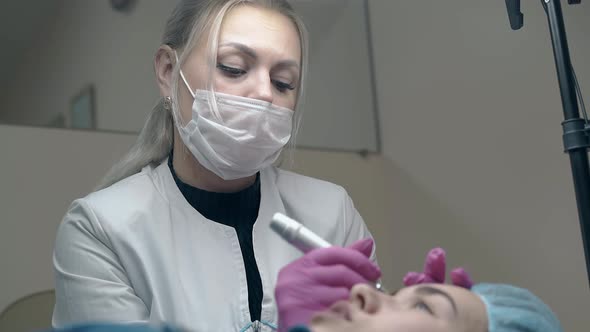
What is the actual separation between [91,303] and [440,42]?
5.07 ft

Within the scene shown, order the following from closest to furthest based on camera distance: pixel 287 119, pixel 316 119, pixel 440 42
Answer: pixel 287 119
pixel 440 42
pixel 316 119

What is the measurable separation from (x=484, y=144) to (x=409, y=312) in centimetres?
133

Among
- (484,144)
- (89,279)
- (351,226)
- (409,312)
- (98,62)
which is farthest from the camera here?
(98,62)

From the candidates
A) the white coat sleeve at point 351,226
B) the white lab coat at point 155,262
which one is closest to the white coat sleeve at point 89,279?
the white lab coat at point 155,262

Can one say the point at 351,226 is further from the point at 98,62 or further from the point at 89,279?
the point at 98,62

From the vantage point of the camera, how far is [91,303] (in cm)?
111

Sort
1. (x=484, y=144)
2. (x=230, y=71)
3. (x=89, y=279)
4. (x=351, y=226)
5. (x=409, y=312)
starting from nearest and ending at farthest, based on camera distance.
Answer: (x=409, y=312), (x=89, y=279), (x=230, y=71), (x=351, y=226), (x=484, y=144)

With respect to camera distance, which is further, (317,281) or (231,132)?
(231,132)

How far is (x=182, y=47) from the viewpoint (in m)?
1.35

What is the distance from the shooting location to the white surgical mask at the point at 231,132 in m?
1.22

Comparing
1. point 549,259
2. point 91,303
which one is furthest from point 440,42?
point 91,303

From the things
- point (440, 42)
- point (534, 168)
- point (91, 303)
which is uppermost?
point (440, 42)

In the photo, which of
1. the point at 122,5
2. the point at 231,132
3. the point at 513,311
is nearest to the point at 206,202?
the point at 231,132

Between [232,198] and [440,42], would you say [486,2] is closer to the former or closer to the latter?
[440,42]
